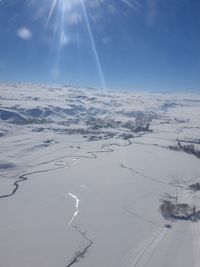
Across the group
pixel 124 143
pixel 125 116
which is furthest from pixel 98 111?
pixel 124 143

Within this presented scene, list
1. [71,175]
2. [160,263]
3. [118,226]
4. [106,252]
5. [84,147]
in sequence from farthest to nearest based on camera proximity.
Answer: [84,147] < [71,175] < [118,226] < [106,252] < [160,263]

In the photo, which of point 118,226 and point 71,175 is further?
point 71,175

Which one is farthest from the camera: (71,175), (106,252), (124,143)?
(124,143)

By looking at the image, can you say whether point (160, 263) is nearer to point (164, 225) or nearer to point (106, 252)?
point (106, 252)

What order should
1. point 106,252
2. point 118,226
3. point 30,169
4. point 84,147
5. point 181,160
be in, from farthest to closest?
1. point 84,147
2. point 181,160
3. point 30,169
4. point 118,226
5. point 106,252

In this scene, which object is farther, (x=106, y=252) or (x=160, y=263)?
(x=106, y=252)

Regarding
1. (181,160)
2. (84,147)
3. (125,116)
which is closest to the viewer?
(181,160)

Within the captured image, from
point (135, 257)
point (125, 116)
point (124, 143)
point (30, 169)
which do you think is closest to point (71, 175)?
point (30, 169)

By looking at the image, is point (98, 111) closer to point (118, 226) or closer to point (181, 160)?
point (181, 160)
